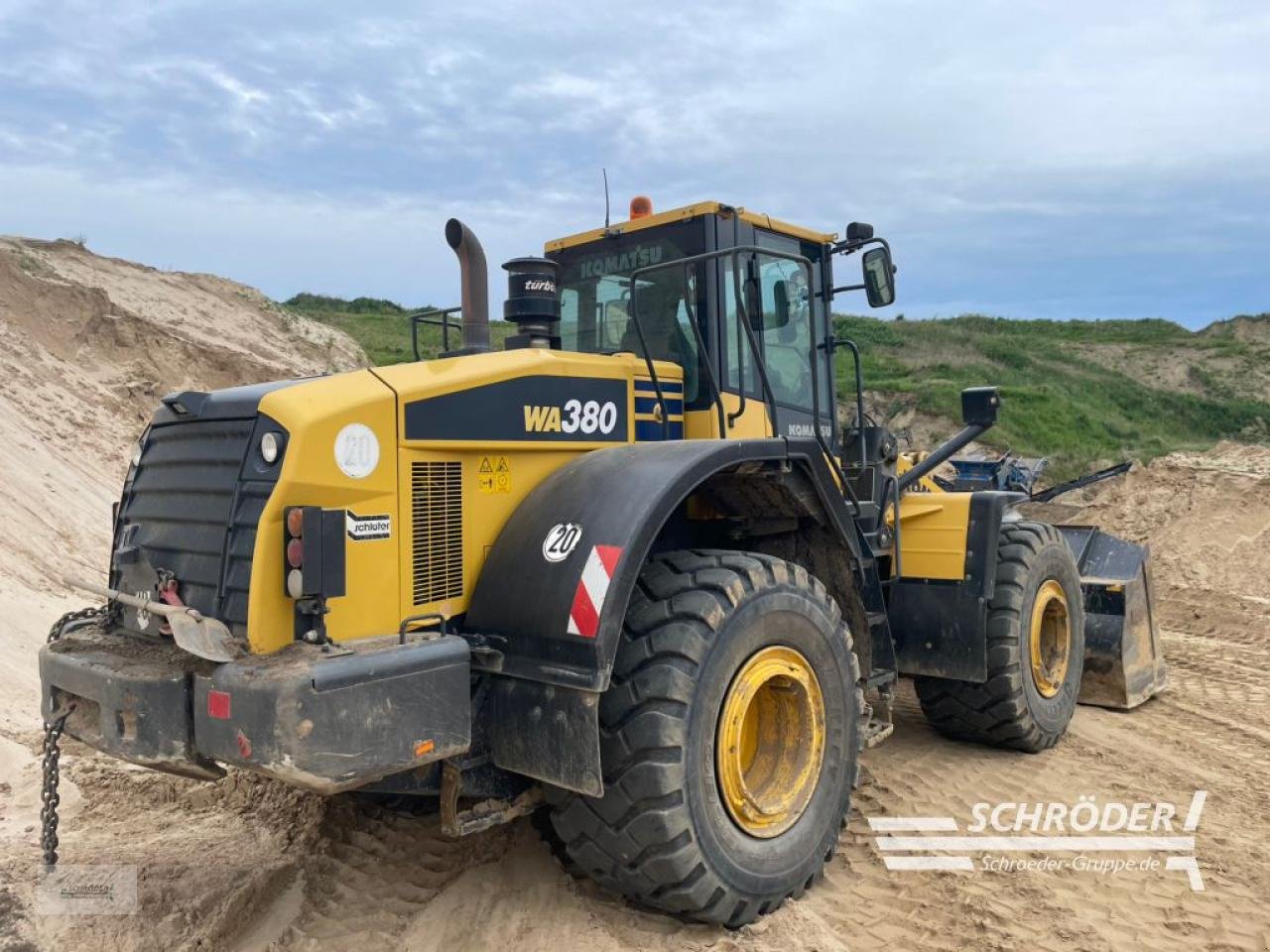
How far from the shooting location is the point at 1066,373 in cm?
3159

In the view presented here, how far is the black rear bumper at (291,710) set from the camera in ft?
9.37

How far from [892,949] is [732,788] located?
75 cm

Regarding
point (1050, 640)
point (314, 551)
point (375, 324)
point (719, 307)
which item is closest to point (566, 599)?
point (314, 551)

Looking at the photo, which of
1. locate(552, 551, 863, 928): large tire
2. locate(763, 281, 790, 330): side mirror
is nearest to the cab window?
locate(763, 281, 790, 330): side mirror

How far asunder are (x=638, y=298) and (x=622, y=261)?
28cm

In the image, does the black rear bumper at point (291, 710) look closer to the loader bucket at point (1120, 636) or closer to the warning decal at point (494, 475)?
the warning decal at point (494, 475)

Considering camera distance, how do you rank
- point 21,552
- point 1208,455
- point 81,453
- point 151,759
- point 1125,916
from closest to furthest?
1. point 151,759
2. point 1125,916
3. point 21,552
4. point 81,453
5. point 1208,455

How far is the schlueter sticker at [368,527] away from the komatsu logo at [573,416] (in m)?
0.69

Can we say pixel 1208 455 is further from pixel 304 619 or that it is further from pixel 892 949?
pixel 304 619

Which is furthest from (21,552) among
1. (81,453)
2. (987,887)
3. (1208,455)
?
(1208,455)

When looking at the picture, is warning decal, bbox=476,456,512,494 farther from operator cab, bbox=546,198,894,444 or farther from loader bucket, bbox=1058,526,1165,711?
loader bucket, bbox=1058,526,1165,711

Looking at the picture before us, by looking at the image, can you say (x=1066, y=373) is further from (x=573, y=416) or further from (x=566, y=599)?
(x=566, y=599)

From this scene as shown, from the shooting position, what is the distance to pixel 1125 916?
149 inches

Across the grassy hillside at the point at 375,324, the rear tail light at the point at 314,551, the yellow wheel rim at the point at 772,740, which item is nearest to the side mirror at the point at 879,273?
the yellow wheel rim at the point at 772,740
